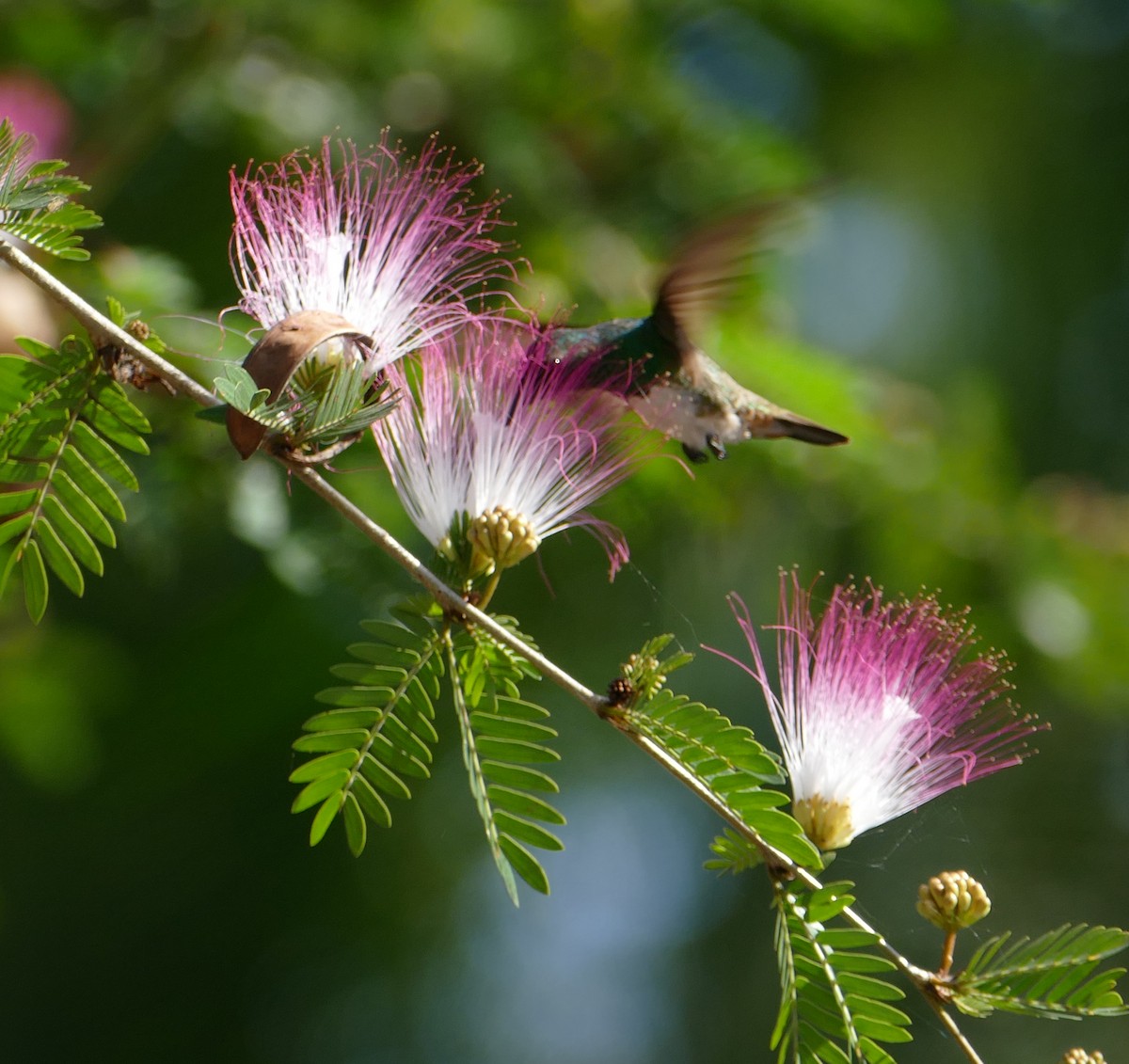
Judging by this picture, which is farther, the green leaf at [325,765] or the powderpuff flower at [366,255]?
the powderpuff flower at [366,255]

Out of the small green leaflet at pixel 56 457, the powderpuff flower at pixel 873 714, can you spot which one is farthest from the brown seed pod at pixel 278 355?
the powderpuff flower at pixel 873 714

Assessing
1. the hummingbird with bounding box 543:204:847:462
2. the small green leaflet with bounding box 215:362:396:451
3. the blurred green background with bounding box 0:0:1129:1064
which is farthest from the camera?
the blurred green background with bounding box 0:0:1129:1064

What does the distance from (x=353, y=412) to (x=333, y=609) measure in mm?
1218

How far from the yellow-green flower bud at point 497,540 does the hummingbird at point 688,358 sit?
0.56 ft

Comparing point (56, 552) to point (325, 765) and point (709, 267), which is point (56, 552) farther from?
point (709, 267)

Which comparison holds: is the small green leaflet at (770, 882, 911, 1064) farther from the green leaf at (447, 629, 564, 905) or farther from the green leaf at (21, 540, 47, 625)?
the green leaf at (21, 540, 47, 625)

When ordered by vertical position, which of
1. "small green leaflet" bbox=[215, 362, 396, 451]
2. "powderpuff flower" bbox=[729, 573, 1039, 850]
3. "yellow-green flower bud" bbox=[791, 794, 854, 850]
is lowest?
"yellow-green flower bud" bbox=[791, 794, 854, 850]

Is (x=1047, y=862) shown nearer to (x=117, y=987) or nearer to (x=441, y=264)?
(x=117, y=987)

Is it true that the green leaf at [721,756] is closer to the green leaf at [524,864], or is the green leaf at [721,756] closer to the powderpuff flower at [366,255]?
the green leaf at [524,864]

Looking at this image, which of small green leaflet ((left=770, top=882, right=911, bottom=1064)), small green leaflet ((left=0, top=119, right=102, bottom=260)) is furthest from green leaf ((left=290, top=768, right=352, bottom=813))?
small green leaflet ((left=0, top=119, right=102, bottom=260))

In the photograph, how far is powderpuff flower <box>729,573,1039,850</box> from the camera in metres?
1.38

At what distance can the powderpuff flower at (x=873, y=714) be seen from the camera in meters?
1.38

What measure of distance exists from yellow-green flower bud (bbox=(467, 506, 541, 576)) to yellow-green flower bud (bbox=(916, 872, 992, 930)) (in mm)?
511

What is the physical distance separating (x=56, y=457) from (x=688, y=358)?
669mm
